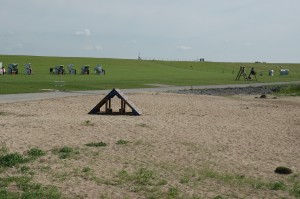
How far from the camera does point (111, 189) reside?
7703 mm

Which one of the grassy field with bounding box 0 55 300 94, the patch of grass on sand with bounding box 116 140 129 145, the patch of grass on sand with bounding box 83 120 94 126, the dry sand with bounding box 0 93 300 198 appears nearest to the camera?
the dry sand with bounding box 0 93 300 198

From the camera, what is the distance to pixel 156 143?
1188 centimetres

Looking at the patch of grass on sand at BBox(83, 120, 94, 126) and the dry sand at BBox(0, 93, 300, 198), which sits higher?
the patch of grass on sand at BBox(83, 120, 94, 126)

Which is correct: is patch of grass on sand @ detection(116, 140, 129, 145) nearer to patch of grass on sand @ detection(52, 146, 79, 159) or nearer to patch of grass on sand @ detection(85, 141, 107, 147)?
patch of grass on sand @ detection(85, 141, 107, 147)

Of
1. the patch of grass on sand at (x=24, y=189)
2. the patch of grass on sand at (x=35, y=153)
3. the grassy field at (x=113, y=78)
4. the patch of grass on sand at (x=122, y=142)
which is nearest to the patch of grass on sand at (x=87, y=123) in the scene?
the patch of grass on sand at (x=122, y=142)

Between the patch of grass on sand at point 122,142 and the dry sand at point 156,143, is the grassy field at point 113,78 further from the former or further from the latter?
the patch of grass on sand at point 122,142

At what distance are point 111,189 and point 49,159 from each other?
7.97 feet

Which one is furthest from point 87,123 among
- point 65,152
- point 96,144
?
point 65,152

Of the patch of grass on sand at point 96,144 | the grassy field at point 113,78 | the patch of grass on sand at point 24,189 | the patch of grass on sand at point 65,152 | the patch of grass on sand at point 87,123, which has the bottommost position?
the patch of grass on sand at point 24,189

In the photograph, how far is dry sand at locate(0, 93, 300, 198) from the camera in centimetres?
822

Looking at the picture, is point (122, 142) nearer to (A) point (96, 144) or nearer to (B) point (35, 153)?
(A) point (96, 144)

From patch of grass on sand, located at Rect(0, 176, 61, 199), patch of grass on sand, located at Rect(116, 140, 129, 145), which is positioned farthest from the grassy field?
patch of grass on sand, located at Rect(0, 176, 61, 199)

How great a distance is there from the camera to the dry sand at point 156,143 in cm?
822

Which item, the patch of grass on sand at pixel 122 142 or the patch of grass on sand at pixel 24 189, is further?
the patch of grass on sand at pixel 122 142
